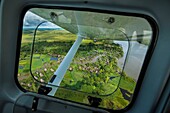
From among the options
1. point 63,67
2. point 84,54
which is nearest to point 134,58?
point 84,54

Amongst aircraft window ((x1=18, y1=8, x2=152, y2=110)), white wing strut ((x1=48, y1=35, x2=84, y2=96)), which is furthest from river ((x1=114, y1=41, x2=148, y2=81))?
white wing strut ((x1=48, y1=35, x2=84, y2=96))

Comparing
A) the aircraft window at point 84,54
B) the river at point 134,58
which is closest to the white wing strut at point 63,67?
the aircraft window at point 84,54

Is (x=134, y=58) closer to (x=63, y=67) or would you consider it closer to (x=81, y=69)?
(x=81, y=69)

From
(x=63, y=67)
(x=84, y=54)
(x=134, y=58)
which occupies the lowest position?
(x=63, y=67)

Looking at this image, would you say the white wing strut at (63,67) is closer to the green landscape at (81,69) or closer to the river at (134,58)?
the green landscape at (81,69)

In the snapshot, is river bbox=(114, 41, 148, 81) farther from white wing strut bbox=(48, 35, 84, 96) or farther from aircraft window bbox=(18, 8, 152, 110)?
white wing strut bbox=(48, 35, 84, 96)

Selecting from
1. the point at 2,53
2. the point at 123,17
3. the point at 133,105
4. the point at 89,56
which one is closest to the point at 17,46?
the point at 2,53

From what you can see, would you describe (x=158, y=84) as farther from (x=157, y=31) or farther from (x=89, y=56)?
(x=89, y=56)
